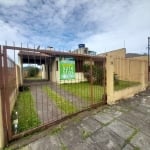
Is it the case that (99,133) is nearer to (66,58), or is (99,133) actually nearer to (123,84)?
(66,58)

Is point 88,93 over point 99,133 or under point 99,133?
over

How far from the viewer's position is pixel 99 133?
3.56 m

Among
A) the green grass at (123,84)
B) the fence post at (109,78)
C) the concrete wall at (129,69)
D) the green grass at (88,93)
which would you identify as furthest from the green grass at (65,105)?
the concrete wall at (129,69)

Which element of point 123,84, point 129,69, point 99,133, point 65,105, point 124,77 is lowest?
point 99,133

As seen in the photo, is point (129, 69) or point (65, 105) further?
point (129, 69)

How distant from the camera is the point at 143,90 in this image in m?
9.01

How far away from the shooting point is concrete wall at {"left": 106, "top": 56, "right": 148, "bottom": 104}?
5840 mm

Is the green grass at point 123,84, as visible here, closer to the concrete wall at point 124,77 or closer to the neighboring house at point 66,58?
the concrete wall at point 124,77

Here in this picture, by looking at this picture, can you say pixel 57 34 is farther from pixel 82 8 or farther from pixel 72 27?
pixel 82 8

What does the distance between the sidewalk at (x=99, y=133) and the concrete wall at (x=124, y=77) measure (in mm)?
1218

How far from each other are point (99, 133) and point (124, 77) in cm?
514

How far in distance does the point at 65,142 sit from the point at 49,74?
15.1m

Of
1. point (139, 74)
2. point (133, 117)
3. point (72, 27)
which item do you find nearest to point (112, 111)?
point (133, 117)

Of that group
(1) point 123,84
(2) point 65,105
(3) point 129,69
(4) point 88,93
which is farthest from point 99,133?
(3) point 129,69
